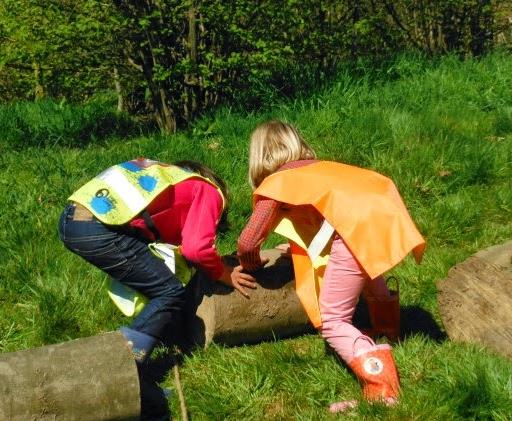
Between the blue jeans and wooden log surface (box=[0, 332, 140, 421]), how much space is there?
0.42m

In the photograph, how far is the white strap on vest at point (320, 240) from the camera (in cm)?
341

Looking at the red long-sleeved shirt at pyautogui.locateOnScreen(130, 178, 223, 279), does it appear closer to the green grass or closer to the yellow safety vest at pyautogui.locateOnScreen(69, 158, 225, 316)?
the yellow safety vest at pyautogui.locateOnScreen(69, 158, 225, 316)

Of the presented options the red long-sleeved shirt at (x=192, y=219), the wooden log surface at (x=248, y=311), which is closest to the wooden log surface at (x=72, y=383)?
the red long-sleeved shirt at (x=192, y=219)

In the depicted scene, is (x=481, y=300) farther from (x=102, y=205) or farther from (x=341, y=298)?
(x=102, y=205)

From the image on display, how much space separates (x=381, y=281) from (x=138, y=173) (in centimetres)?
134

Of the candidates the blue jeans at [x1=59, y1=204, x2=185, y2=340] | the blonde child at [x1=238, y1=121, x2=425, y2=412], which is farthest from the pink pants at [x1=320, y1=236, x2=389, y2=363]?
the blue jeans at [x1=59, y1=204, x2=185, y2=340]

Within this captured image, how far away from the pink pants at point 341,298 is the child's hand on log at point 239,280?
1.51 feet

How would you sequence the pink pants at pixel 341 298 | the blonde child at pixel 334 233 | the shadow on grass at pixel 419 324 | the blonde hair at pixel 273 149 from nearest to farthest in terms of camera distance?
the blonde child at pixel 334 233
the pink pants at pixel 341 298
the blonde hair at pixel 273 149
the shadow on grass at pixel 419 324

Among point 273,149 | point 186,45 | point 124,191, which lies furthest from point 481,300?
point 186,45

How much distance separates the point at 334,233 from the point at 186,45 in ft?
14.5

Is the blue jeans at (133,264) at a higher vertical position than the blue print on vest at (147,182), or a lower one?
lower

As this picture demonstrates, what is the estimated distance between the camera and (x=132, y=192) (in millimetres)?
3480

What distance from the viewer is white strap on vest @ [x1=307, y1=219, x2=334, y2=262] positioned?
11.2 ft

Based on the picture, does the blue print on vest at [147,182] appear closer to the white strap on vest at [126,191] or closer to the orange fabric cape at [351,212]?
the white strap on vest at [126,191]
